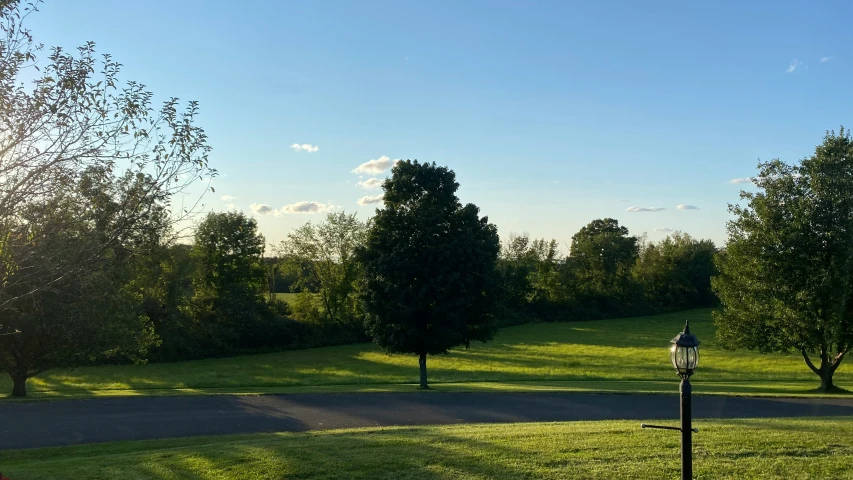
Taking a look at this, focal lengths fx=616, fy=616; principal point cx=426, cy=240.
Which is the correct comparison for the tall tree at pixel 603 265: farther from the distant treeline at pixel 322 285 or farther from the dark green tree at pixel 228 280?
the dark green tree at pixel 228 280

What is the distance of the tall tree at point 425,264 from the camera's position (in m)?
23.6

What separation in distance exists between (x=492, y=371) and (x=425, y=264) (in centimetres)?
1200

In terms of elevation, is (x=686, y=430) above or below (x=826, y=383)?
above

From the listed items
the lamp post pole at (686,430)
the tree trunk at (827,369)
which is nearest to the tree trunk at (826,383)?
the tree trunk at (827,369)

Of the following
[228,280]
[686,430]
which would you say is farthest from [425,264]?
[228,280]

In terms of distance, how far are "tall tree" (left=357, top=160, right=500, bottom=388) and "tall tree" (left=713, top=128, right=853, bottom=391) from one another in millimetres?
9951

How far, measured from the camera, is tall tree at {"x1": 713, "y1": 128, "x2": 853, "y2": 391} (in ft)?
72.9

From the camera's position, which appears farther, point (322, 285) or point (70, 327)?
point (322, 285)

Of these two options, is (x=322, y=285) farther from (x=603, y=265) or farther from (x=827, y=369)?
(x=827, y=369)

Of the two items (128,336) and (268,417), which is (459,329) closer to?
(268,417)

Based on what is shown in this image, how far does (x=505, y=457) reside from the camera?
8469 millimetres

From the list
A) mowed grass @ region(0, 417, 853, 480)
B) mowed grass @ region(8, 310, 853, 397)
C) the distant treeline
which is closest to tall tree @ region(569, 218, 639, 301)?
the distant treeline

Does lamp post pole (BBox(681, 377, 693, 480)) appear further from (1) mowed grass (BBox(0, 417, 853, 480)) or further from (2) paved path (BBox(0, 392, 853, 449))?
(2) paved path (BBox(0, 392, 853, 449))

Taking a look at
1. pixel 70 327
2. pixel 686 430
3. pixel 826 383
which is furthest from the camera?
pixel 826 383
